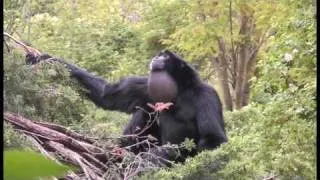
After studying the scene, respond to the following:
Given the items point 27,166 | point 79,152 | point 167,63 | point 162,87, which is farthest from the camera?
point 167,63

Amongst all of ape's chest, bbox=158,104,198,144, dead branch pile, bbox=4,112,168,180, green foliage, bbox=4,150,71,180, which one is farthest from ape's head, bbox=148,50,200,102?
green foliage, bbox=4,150,71,180

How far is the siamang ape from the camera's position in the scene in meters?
3.87

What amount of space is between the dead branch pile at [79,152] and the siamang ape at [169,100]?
1002 mm

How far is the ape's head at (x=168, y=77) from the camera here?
395 centimetres

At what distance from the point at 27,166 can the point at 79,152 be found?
2.00 meters

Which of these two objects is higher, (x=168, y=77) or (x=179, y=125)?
(x=168, y=77)

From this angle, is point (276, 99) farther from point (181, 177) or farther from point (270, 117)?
point (181, 177)

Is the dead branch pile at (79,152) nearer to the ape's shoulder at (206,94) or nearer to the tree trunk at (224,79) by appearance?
the ape's shoulder at (206,94)

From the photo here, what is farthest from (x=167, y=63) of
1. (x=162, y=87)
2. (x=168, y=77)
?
(x=162, y=87)

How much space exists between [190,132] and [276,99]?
119cm

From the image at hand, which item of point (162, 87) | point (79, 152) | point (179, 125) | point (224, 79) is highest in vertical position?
point (79, 152)

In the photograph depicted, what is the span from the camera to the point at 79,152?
8.44 feet

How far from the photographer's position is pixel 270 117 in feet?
9.46

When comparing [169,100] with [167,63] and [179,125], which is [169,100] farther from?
[167,63]
